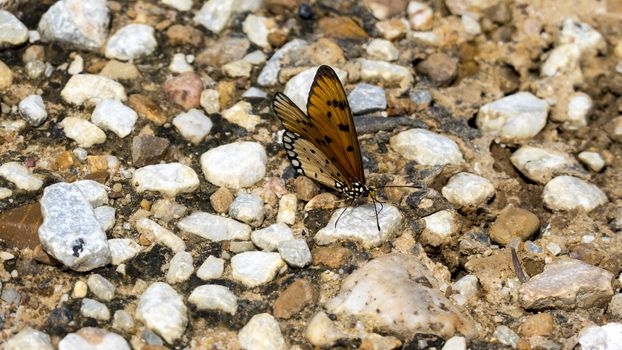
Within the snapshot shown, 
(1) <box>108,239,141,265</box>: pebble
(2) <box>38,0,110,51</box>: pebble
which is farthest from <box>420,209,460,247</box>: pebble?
(2) <box>38,0,110,51</box>: pebble

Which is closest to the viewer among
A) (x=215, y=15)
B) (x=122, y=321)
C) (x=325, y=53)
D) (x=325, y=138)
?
(x=122, y=321)

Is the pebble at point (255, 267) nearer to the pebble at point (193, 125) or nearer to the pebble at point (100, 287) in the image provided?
the pebble at point (100, 287)

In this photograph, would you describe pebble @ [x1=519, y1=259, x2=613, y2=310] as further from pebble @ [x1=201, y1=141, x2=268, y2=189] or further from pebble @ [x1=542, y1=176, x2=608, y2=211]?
pebble @ [x1=201, y1=141, x2=268, y2=189]

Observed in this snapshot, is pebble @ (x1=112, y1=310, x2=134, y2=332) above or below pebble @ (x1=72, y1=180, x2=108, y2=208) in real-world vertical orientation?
below

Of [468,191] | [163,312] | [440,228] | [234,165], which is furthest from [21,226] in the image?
[468,191]

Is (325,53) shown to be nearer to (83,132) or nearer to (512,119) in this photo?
(512,119)

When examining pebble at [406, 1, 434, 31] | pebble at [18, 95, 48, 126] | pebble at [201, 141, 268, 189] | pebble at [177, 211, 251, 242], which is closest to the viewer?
pebble at [177, 211, 251, 242]

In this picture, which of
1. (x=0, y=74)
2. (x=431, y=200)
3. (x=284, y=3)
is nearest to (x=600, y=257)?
(x=431, y=200)
